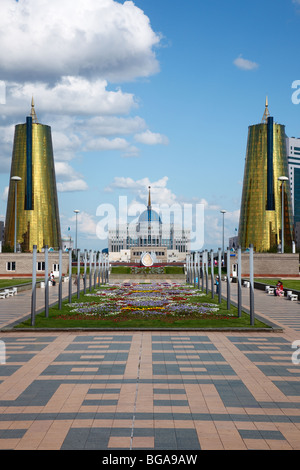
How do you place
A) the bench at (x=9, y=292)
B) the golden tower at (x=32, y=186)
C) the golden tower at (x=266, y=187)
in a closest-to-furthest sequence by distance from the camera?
the bench at (x=9, y=292)
the golden tower at (x=32, y=186)
the golden tower at (x=266, y=187)

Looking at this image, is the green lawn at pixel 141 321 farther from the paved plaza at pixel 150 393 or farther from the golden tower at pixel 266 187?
the golden tower at pixel 266 187

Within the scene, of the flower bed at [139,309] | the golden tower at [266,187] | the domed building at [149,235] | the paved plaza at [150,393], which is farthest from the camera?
the domed building at [149,235]

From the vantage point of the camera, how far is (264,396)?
36.9 feet

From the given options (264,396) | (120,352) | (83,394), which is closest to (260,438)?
(264,396)

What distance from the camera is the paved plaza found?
8.70 meters

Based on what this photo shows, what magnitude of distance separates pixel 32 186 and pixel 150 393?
8722cm

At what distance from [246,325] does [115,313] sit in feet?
23.5

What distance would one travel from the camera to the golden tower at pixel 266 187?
3841 inches

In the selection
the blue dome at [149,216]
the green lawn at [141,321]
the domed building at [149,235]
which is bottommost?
the green lawn at [141,321]

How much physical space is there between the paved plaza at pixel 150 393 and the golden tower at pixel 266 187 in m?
81.5

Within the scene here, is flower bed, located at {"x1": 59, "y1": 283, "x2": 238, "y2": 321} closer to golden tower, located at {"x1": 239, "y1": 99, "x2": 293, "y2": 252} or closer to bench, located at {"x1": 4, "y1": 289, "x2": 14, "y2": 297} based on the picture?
bench, located at {"x1": 4, "y1": 289, "x2": 14, "y2": 297}

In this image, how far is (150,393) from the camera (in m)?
11.4

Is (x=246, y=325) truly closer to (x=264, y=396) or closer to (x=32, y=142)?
(x=264, y=396)

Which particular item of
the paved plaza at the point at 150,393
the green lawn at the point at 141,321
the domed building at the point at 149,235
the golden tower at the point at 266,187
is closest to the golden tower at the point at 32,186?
the golden tower at the point at 266,187
